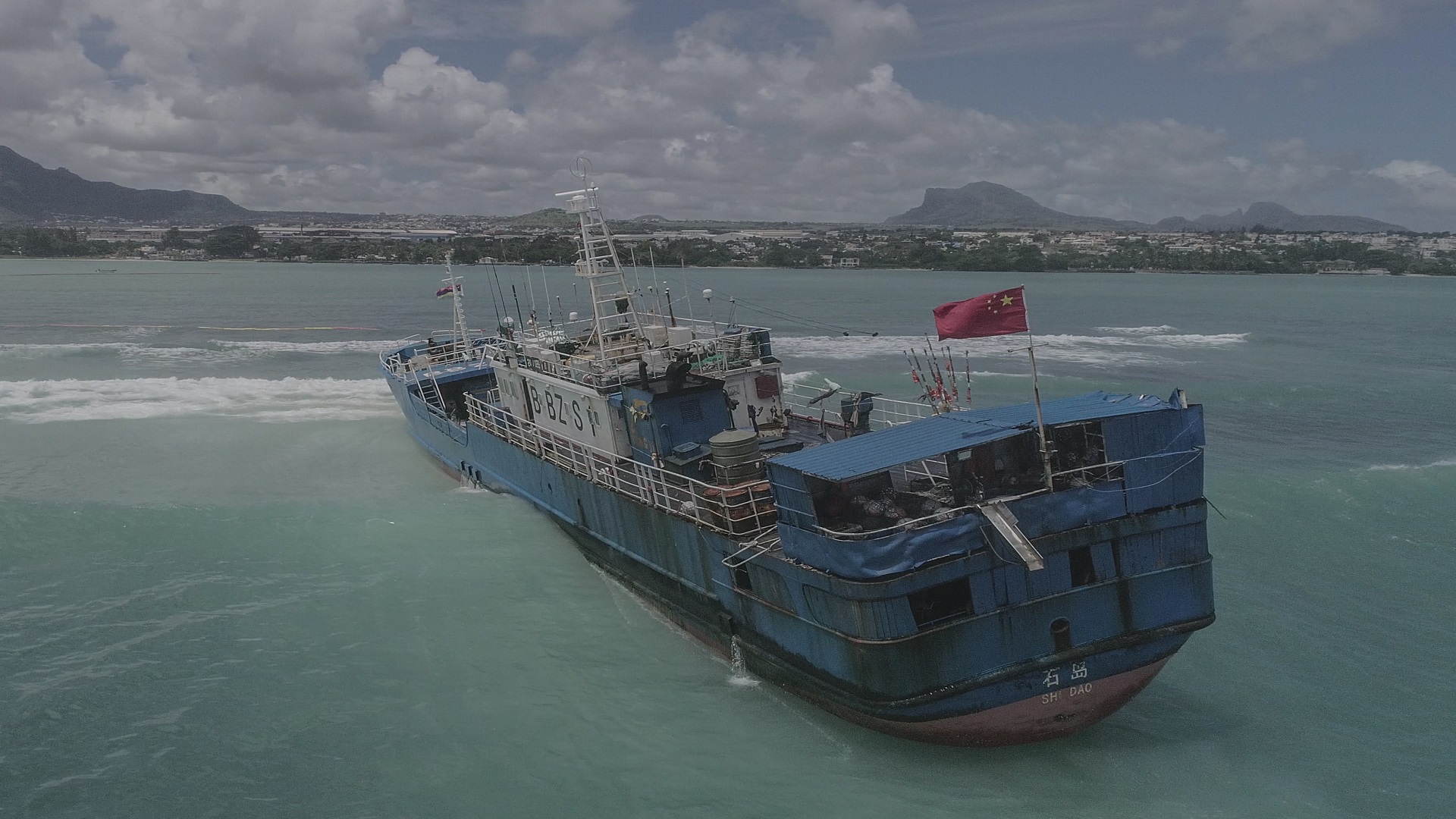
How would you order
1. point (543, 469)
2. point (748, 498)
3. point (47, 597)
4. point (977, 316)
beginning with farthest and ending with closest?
point (543, 469), point (47, 597), point (748, 498), point (977, 316)

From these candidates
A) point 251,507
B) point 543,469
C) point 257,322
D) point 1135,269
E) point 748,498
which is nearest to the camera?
point 748,498

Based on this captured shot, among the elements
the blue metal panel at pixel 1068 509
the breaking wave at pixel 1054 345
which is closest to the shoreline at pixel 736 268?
the breaking wave at pixel 1054 345

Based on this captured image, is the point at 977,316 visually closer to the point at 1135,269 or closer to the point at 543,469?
the point at 543,469

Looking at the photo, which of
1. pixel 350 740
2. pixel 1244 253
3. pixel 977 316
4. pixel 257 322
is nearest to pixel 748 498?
pixel 977 316

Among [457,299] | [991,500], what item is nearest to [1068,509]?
[991,500]

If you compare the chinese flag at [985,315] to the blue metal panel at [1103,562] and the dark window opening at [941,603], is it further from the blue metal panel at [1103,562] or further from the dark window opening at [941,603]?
the dark window opening at [941,603]

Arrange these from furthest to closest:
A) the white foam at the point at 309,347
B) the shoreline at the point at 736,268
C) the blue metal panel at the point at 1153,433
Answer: the shoreline at the point at 736,268
the white foam at the point at 309,347
the blue metal panel at the point at 1153,433
